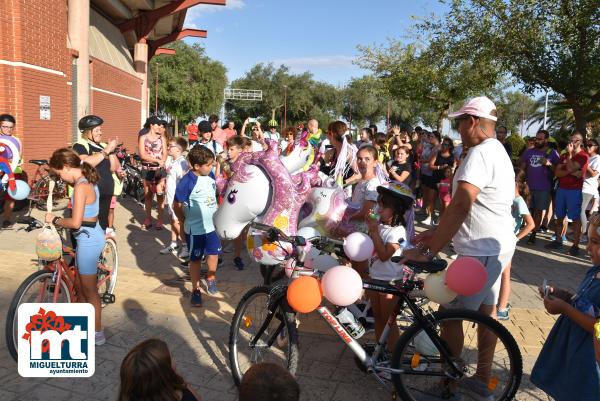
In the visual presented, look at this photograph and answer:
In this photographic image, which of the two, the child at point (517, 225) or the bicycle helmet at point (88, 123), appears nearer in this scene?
the child at point (517, 225)

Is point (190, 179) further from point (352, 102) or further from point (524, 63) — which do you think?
point (352, 102)

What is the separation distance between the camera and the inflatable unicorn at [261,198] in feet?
13.3

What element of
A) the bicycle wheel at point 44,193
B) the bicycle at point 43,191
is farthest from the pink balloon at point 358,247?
the bicycle wheel at point 44,193

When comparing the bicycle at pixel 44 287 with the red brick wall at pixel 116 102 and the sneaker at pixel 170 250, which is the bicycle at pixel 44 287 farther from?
the red brick wall at pixel 116 102

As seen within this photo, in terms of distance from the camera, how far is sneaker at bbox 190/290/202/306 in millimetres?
5141

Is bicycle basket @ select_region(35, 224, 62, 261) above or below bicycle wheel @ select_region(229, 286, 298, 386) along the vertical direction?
above

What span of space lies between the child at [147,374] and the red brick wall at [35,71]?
960 cm

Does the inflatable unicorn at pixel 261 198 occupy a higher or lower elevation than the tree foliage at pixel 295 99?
lower

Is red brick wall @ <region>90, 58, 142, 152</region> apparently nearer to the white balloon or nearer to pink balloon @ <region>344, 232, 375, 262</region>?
pink balloon @ <region>344, 232, 375, 262</region>

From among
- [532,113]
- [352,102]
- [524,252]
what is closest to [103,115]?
[524,252]

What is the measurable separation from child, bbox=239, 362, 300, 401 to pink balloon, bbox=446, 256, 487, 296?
1588mm

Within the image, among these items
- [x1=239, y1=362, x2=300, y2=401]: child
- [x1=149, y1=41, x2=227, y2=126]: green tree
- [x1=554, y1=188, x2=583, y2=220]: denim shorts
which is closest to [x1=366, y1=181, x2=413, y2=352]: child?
[x1=239, y1=362, x2=300, y2=401]: child

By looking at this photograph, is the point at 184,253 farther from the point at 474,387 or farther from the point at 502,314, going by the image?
the point at 474,387

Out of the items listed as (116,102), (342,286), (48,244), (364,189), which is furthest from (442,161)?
(116,102)
